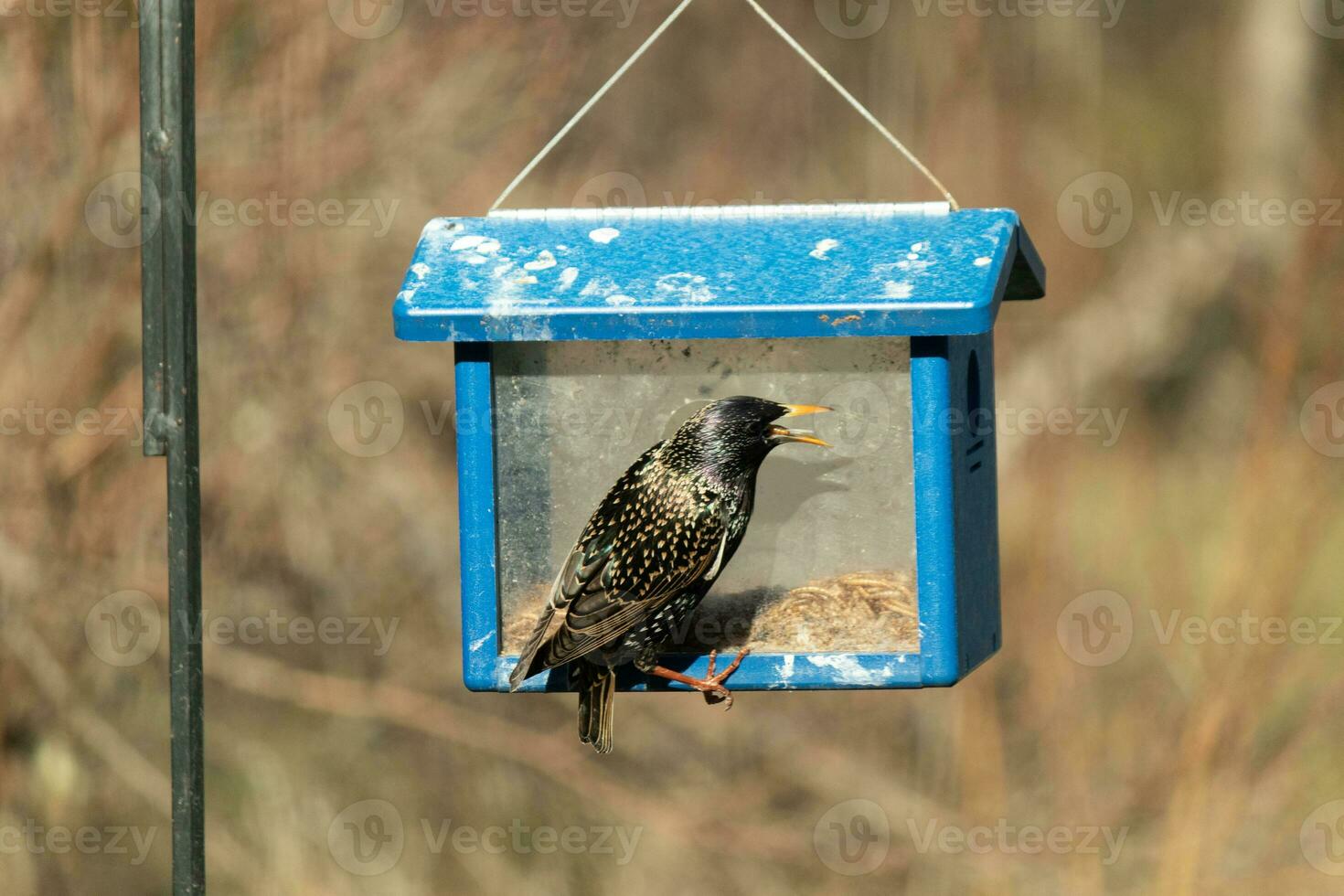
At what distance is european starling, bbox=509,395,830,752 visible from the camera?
13.6ft

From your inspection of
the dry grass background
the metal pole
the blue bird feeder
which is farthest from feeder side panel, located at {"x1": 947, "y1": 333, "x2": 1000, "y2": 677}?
the dry grass background

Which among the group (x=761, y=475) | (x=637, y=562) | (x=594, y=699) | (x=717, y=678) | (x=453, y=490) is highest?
(x=761, y=475)

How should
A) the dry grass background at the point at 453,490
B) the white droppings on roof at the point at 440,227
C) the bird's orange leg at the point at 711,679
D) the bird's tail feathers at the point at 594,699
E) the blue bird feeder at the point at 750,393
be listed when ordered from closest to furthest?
the blue bird feeder at the point at 750,393
the bird's orange leg at the point at 711,679
the bird's tail feathers at the point at 594,699
the white droppings on roof at the point at 440,227
the dry grass background at the point at 453,490


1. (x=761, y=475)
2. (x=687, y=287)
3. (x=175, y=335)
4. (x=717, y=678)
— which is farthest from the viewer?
(x=761, y=475)

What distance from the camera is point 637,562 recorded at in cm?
421

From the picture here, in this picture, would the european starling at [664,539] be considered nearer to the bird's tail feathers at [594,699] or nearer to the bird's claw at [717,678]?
the bird's claw at [717,678]

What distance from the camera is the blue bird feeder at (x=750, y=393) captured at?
162 inches

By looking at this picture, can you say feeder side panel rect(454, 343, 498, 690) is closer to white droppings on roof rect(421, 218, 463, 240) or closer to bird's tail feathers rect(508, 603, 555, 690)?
bird's tail feathers rect(508, 603, 555, 690)

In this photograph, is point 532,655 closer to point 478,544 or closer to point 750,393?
point 478,544

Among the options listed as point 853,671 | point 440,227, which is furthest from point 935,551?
point 440,227

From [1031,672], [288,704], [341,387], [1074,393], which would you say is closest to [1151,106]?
[1074,393]

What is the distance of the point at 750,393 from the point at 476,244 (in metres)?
0.67

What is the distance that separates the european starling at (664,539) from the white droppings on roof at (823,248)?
30 centimetres

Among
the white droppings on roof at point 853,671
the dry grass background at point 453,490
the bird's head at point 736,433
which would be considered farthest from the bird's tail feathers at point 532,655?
the dry grass background at point 453,490
